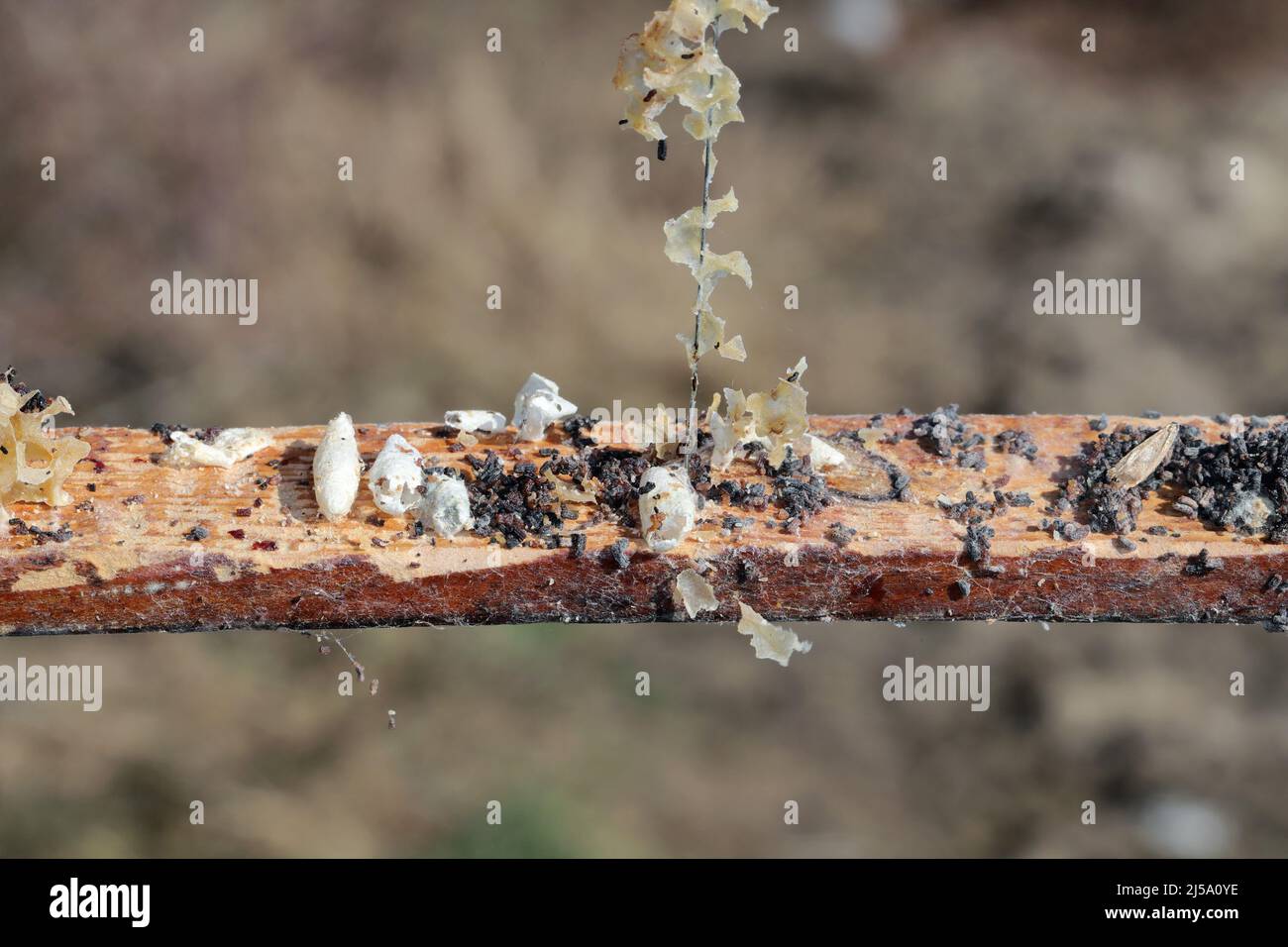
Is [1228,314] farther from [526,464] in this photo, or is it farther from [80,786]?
[80,786]

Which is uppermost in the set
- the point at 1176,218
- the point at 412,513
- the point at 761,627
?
the point at 1176,218

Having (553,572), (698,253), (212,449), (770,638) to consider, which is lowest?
(770,638)

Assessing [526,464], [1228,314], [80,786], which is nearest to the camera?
[526,464]

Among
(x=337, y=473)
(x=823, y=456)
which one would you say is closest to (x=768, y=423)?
(x=823, y=456)

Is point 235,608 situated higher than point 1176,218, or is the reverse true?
Result: point 1176,218

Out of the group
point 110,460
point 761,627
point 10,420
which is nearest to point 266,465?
point 110,460

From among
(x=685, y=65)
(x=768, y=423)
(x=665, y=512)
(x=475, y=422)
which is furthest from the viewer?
(x=475, y=422)

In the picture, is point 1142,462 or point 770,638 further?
point 1142,462

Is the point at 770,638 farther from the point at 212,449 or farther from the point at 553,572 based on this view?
the point at 212,449
